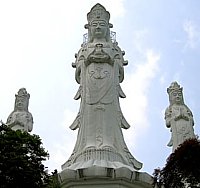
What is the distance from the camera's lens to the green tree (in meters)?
7.18

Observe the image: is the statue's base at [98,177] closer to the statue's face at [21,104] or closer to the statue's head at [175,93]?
the statue's face at [21,104]

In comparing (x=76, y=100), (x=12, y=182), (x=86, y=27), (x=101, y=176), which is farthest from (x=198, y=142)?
(x=86, y=27)

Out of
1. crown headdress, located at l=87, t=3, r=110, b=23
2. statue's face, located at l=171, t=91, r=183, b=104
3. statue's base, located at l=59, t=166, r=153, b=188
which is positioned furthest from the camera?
statue's face, located at l=171, t=91, r=183, b=104

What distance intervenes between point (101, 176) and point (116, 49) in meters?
5.66

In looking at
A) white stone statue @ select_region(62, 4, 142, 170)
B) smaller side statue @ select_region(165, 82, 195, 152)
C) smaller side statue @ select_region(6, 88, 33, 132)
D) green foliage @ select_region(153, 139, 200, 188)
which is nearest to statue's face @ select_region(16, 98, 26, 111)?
smaller side statue @ select_region(6, 88, 33, 132)

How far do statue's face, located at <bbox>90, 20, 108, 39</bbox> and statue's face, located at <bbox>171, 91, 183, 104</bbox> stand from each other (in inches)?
137

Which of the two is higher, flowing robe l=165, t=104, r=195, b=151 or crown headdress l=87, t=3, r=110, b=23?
crown headdress l=87, t=3, r=110, b=23

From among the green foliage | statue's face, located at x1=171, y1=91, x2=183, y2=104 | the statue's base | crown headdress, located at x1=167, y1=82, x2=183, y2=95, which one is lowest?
the green foliage

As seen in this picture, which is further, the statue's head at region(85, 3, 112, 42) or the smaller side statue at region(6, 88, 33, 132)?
the smaller side statue at region(6, 88, 33, 132)

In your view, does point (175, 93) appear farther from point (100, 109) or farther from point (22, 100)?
point (22, 100)

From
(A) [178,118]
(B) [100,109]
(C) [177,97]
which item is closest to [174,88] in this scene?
(C) [177,97]

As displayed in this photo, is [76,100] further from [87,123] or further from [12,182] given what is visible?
[12,182]

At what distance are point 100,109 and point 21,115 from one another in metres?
3.30

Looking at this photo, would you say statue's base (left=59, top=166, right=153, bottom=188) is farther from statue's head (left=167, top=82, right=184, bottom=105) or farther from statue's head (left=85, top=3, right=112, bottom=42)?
statue's head (left=167, top=82, right=184, bottom=105)
